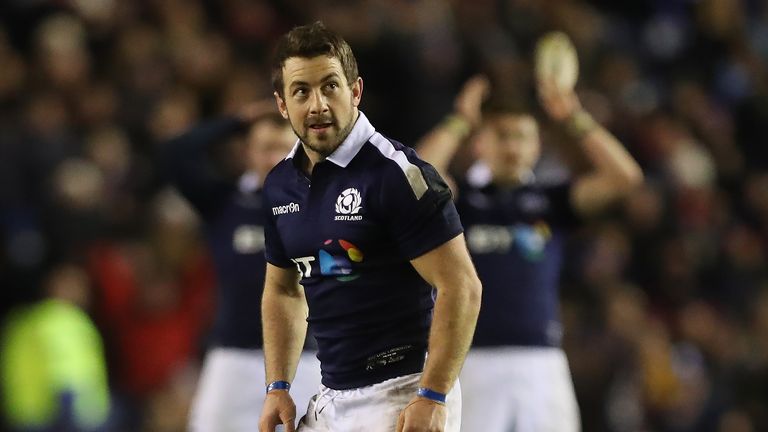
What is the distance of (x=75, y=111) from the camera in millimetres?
11062

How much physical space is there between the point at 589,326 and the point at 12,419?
4402 millimetres

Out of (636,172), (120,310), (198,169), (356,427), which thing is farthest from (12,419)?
(356,427)

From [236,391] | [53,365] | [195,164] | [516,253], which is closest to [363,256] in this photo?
[516,253]

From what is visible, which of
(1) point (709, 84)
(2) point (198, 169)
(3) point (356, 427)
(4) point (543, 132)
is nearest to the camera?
(3) point (356, 427)

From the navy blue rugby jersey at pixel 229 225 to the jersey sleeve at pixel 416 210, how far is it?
2.95 metres

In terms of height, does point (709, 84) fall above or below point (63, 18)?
below

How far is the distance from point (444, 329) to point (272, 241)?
2.79ft

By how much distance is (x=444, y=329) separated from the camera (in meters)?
4.18

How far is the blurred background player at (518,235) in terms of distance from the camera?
21.9 ft

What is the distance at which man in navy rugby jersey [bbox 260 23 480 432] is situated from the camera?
166 inches

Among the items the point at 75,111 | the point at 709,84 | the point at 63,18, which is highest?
→ the point at 63,18

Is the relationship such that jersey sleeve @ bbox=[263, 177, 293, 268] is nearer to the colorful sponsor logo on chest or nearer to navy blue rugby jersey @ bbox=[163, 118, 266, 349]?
the colorful sponsor logo on chest

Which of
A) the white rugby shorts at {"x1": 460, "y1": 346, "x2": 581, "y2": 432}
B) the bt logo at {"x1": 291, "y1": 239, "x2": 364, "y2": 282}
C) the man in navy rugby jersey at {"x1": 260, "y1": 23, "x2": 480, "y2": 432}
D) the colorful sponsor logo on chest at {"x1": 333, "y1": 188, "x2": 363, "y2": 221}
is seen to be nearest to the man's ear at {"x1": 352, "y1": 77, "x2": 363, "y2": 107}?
the man in navy rugby jersey at {"x1": 260, "y1": 23, "x2": 480, "y2": 432}

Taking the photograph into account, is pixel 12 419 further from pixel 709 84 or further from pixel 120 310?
pixel 709 84
